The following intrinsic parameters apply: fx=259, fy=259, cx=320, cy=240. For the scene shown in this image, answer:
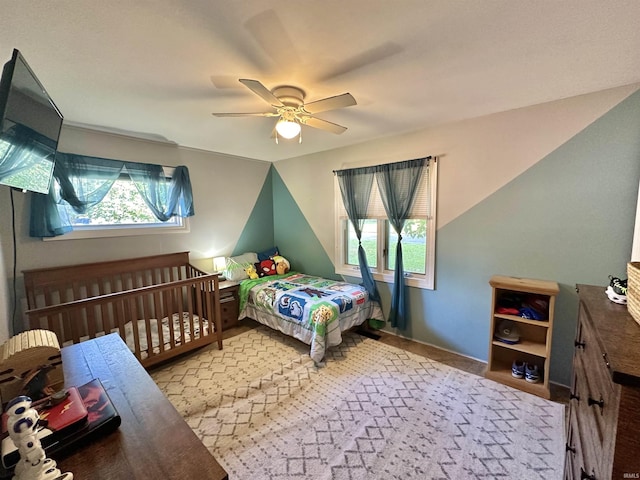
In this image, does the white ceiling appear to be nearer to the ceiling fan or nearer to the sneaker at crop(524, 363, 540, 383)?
the ceiling fan

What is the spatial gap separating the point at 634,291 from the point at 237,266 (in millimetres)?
3641

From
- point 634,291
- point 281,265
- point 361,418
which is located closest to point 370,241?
point 281,265

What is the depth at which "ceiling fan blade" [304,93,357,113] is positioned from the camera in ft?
5.37

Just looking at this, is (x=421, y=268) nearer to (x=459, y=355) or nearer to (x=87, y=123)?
(x=459, y=355)

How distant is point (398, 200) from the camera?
301 centimetres

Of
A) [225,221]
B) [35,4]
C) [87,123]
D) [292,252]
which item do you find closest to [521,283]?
[292,252]

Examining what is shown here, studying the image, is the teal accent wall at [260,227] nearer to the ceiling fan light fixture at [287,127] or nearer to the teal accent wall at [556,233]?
the ceiling fan light fixture at [287,127]

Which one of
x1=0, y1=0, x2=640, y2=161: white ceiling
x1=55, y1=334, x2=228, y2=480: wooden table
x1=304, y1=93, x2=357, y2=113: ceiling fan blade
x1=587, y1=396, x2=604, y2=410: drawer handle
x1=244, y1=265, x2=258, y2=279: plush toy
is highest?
x1=0, y1=0, x2=640, y2=161: white ceiling

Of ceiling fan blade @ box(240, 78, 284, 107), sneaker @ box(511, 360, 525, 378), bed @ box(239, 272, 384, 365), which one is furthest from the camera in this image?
bed @ box(239, 272, 384, 365)

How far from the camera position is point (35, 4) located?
115 centimetres

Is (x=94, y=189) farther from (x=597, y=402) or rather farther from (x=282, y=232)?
(x=597, y=402)

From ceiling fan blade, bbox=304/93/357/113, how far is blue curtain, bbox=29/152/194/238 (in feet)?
7.79

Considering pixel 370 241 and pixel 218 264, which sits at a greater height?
pixel 370 241

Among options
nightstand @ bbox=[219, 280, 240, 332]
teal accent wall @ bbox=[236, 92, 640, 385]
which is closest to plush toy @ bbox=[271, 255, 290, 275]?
nightstand @ bbox=[219, 280, 240, 332]
